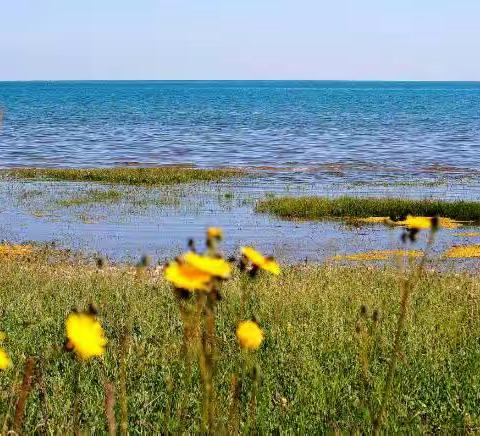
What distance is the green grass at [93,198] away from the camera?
2288 centimetres

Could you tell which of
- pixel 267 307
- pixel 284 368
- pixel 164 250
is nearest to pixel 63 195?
pixel 164 250

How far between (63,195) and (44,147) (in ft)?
70.1

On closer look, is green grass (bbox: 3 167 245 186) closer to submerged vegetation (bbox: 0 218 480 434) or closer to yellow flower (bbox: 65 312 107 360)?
submerged vegetation (bbox: 0 218 480 434)

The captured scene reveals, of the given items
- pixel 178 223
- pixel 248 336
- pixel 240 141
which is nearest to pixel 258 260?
pixel 248 336

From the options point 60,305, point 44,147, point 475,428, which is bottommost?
point 44,147

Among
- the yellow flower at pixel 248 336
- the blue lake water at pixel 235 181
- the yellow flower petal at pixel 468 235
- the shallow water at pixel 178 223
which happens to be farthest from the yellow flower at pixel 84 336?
the yellow flower petal at pixel 468 235

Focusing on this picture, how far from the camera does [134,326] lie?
272 inches

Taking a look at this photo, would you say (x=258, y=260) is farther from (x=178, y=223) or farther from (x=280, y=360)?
(x=178, y=223)

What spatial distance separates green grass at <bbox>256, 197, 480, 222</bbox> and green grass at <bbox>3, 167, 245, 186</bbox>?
7150 millimetres

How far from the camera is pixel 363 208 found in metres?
21.8

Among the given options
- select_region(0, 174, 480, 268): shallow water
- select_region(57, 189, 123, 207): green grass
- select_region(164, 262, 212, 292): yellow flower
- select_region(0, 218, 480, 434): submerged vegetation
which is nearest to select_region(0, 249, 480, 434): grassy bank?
select_region(0, 218, 480, 434): submerged vegetation

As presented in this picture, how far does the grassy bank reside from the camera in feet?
14.3

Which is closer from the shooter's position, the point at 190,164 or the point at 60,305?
the point at 60,305

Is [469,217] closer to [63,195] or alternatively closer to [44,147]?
[63,195]
